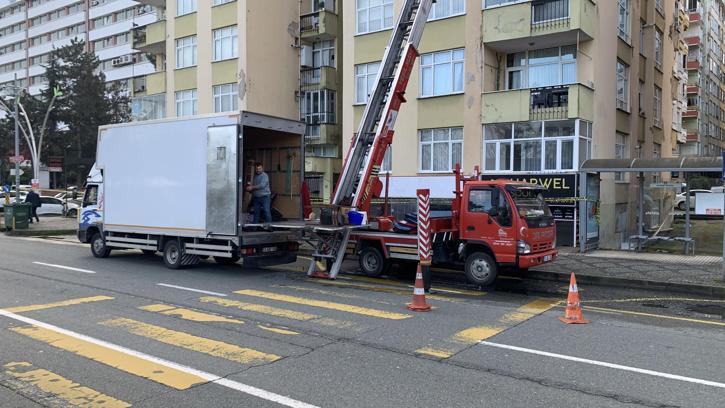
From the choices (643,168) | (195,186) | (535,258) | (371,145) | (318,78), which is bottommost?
(535,258)

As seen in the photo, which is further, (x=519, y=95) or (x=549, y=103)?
(x=519, y=95)

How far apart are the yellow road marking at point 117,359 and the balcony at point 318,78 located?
80.4 feet

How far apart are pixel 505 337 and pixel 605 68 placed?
57.2 feet

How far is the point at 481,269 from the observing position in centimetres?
1151

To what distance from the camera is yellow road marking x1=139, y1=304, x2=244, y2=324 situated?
26.7 feet

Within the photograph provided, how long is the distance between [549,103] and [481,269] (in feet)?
35.1

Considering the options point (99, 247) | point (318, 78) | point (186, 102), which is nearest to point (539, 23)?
point (318, 78)

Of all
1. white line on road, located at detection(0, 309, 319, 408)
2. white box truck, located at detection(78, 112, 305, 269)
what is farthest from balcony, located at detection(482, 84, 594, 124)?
white line on road, located at detection(0, 309, 319, 408)

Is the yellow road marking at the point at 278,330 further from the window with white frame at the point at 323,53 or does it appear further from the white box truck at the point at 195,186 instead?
the window with white frame at the point at 323,53

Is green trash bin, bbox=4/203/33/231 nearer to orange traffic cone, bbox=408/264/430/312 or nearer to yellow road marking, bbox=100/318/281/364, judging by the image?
yellow road marking, bbox=100/318/281/364

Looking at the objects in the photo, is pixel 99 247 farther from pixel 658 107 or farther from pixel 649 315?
pixel 658 107

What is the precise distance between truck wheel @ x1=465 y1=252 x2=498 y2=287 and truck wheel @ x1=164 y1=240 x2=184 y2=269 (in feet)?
22.0

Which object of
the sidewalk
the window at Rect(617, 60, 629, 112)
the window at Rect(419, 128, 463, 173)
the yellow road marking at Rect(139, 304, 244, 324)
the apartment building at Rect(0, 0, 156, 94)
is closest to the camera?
the yellow road marking at Rect(139, 304, 244, 324)

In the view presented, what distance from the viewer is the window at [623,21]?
23.6 meters
